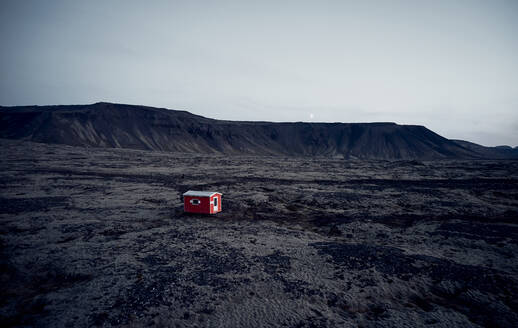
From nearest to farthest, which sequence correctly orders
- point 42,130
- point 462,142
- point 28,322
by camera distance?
point 28,322, point 42,130, point 462,142

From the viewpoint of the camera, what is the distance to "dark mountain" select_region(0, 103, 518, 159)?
77562mm

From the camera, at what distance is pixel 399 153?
97250mm

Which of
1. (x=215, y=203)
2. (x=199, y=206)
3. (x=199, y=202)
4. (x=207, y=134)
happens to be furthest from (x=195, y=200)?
(x=207, y=134)

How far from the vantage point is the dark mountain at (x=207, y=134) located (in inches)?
3054

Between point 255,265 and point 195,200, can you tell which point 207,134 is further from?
point 255,265

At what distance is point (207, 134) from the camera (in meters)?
100

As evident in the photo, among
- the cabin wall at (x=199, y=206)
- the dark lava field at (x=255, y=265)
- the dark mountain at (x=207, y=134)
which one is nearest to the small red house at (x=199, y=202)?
the cabin wall at (x=199, y=206)

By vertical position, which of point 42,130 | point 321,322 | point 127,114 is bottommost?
point 321,322

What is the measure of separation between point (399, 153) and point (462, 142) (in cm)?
5710

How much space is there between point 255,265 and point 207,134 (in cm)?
9401

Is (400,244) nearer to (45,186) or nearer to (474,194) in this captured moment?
(474,194)

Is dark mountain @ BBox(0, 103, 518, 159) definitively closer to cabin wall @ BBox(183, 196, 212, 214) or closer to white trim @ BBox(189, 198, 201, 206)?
cabin wall @ BBox(183, 196, 212, 214)

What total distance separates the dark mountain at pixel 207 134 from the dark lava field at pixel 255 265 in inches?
2786

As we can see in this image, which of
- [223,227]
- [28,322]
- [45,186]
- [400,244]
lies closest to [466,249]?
[400,244]
